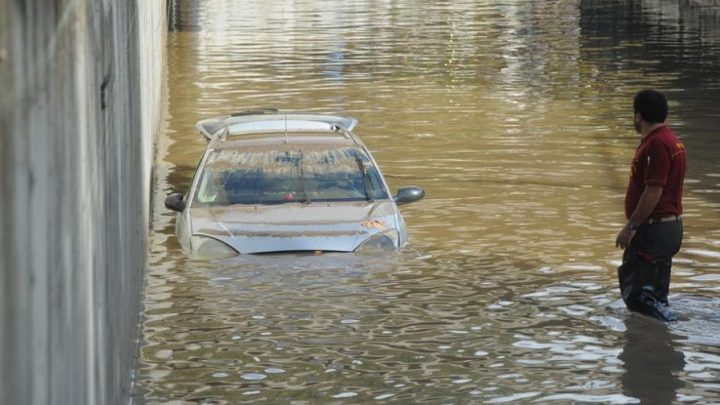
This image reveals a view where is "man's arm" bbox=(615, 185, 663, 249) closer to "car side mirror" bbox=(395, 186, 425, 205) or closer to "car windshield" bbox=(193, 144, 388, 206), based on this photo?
"car side mirror" bbox=(395, 186, 425, 205)

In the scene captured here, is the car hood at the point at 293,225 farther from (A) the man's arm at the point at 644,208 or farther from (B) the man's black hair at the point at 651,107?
(B) the man's black hair at the point at 651,107

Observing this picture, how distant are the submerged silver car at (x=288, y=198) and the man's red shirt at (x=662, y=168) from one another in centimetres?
287

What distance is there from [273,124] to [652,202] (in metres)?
5.12

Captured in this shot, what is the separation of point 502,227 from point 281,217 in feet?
12.1

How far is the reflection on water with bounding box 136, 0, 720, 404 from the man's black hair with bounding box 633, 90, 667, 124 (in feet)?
4.96

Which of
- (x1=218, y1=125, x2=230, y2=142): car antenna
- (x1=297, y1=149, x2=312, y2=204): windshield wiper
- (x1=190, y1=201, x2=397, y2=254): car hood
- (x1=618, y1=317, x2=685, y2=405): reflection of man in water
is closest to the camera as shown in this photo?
(x1=618, y1=317, x2=685, y2=405): reflection of man in water

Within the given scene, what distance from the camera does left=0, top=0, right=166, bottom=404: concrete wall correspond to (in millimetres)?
3145

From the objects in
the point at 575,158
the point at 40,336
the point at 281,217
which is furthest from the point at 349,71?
the point at 40,336

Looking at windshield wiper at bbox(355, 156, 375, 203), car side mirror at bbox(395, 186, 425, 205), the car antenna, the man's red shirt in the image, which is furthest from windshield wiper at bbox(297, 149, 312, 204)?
the man's red shirt

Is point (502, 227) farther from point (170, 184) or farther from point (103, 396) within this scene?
point (103, 396)

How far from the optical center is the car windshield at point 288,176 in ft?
42.8

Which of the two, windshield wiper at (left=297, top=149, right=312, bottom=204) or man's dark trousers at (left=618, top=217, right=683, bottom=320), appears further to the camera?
windshield wiper at (left=297, top=149, right=312, bottom=204)

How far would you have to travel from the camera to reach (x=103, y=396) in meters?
5.96

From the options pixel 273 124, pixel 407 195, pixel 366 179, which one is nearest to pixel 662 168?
pixel 407 195
